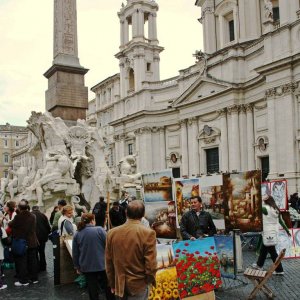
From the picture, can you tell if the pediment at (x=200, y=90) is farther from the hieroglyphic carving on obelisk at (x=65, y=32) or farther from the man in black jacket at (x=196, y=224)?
the man in black jacket at (x=196, y=224)

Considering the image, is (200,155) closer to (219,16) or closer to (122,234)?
(219,16)

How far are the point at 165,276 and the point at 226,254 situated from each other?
2.24m

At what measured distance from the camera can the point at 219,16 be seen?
4109cm

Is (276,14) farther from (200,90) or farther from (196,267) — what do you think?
(196,267)

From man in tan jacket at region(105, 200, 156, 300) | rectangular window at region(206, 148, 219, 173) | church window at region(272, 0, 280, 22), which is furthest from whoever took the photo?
rectangular window at region(206, 148, 219, 173)

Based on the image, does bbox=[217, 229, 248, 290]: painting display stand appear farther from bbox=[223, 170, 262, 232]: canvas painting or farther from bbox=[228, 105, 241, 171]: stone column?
bbox=[228, 105, 241, 171]: stone column

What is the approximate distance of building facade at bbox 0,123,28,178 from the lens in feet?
280

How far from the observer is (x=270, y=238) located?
8.32 metres

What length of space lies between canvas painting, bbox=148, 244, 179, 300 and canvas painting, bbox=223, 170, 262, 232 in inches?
123

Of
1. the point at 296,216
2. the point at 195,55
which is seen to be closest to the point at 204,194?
the point at 296,216

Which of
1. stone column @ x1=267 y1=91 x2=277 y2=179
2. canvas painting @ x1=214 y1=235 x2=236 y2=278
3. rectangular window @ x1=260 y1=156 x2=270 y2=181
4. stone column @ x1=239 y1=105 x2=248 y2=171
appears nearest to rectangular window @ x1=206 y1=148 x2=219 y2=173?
stone column @ x1=239 y1=105 x2=248 y2=171

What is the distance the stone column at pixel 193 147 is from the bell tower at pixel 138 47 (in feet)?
27.0

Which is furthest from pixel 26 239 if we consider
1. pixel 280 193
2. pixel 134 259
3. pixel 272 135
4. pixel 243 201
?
pixel 272 135

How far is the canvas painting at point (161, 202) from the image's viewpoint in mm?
8508
